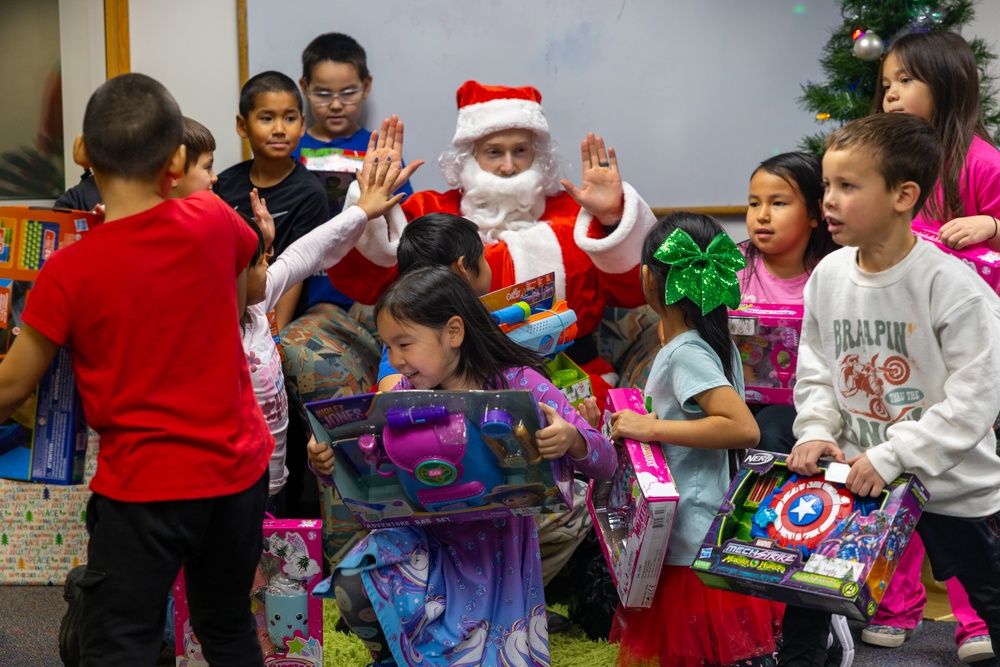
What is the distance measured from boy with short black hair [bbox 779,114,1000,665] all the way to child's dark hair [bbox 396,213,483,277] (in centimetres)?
98

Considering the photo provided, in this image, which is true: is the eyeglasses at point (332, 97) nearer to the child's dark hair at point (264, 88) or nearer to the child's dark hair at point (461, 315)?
the child's dark hair at point (264, 88)

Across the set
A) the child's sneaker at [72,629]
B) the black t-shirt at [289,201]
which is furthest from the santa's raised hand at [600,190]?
the child's sneaker at [72,629]

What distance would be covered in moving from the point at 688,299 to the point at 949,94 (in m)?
1.02

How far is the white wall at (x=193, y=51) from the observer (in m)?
3.84

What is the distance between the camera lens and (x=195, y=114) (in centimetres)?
Answer: 389

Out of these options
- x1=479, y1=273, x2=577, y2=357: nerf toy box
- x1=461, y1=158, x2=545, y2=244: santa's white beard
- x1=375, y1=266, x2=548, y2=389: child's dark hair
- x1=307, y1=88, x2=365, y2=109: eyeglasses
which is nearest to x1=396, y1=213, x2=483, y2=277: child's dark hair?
x1=479, y1=273, x2=577, y2=357: nerf toy box

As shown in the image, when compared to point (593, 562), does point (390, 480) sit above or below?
above

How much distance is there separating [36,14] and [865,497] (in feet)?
11.4

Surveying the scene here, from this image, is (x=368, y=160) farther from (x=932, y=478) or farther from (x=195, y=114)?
(x=932, y=478)

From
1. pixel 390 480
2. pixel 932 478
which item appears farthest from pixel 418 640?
pixel 932 478

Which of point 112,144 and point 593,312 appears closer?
point 112,144

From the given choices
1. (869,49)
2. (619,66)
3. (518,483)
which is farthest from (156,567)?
(619,66)

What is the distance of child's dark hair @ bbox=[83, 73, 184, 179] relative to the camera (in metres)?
1.75

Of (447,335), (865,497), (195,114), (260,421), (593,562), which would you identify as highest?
(195,114)
